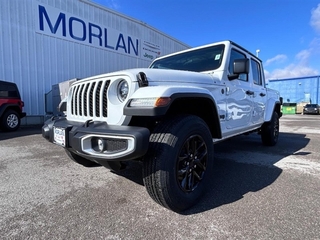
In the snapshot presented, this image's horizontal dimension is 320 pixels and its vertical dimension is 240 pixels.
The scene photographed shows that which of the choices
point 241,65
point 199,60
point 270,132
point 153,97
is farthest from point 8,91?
point 270,132

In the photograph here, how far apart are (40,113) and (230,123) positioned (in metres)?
10.3

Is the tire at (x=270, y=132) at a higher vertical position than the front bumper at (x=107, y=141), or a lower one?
lower

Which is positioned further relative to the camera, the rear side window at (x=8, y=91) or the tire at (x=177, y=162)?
the rear side window at (x=8, y=91)

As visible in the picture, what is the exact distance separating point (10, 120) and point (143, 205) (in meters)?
7.59

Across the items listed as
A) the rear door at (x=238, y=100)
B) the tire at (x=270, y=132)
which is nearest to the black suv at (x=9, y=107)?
the rear door at (x=238, y=100)

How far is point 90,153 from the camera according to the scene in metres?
1.67

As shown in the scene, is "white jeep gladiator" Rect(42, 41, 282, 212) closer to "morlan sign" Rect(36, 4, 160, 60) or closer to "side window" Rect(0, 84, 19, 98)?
"side window" Rect(0, 84, 19, 98)

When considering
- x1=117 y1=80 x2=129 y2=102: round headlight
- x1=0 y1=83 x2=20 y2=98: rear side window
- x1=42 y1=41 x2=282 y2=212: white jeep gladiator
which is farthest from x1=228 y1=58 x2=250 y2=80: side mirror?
x1=0 y1=83 x2=20 y2=98: rear side window

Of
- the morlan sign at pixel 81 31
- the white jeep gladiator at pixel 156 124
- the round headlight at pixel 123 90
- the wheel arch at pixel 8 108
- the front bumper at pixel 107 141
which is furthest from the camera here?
the morlan sign at pixel 81 31

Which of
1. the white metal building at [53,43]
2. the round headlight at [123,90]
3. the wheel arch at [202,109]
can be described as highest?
the white metal building at [53,43]

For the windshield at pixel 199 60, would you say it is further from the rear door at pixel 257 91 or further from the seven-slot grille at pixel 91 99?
the seven-slot grille at pixel 91 99

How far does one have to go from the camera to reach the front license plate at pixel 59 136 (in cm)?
193

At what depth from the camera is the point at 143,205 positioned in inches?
79.6

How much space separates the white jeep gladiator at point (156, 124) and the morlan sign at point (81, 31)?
9.91 meters
